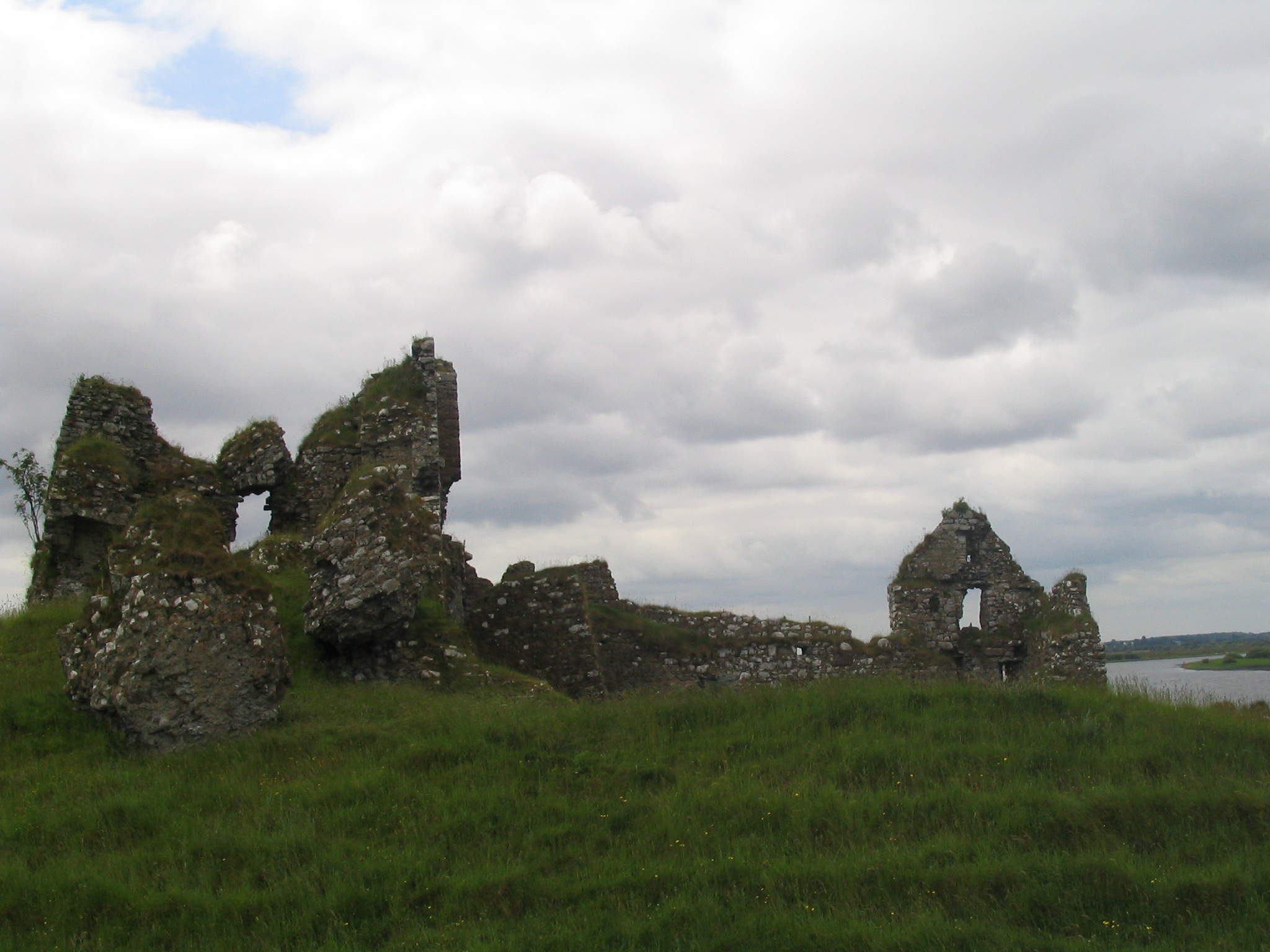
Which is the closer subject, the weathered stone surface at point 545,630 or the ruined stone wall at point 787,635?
the weathered stone surface at point 545,630

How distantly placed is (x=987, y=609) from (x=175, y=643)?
1554 centimetres

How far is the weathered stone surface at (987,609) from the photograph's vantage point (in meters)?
19.1

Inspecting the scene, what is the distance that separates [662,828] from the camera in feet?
26.8

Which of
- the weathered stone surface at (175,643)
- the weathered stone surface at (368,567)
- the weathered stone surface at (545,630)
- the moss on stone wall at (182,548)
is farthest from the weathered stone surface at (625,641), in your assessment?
the weathered stone surface at (175,643)

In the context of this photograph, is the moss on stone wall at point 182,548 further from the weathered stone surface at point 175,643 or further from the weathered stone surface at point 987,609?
the weathered stone surface at point 987,609

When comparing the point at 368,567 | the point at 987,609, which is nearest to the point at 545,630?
the point at 368,567

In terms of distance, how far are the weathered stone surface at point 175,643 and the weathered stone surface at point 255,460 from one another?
6.52 metres

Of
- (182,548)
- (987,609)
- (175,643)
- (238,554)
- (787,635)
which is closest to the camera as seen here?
(175,643)

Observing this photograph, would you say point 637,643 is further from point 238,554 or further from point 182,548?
point 182,548

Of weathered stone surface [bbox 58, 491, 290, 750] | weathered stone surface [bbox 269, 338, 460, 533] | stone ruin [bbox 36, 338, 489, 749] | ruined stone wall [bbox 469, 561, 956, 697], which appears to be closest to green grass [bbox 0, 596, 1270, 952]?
weathered stone surface [bbox 58, 491, 290, 750]

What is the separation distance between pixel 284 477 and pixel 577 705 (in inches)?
381

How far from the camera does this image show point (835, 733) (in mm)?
10305

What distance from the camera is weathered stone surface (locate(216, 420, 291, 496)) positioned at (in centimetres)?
1816

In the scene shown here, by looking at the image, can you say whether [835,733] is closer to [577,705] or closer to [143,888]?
[577,705]
